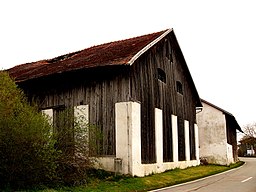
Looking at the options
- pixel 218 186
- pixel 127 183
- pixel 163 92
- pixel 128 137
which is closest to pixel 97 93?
pixel 128 137

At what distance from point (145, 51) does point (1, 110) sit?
31.3ft

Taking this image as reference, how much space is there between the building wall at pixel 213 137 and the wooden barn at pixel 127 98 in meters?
11.3

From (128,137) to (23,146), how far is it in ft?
20.9

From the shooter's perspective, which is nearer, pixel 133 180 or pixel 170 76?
pixel 133 180

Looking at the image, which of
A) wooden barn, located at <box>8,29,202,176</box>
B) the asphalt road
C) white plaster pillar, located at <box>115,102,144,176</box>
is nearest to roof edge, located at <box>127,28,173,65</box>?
wooden barn, located at <box>8,29,202,176</box>

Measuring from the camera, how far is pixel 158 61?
22.8 metres

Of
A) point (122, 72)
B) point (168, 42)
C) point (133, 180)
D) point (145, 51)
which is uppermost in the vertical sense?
point (168, 42)

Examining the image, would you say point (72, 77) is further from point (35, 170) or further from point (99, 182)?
point (35, 170)

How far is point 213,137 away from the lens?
1438 inches

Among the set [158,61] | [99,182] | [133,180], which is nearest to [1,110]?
[99,182]

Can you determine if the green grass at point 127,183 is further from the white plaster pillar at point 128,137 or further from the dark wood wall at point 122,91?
the dark wood wall at point 122,91

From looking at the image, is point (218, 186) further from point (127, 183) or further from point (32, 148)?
point (32, 148)

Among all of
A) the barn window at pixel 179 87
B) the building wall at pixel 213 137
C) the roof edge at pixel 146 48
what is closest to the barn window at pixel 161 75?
the roof edge at pixel 146 48

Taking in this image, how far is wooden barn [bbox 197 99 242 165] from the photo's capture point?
35.5 metres
